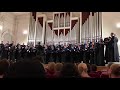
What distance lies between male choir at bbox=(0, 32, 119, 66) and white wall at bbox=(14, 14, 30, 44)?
10.5 feet

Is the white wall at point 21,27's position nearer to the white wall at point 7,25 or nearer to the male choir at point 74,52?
the white wall at point 7,25

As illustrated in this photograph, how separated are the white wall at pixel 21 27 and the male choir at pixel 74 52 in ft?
10.5

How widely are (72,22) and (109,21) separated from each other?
280 centimetres

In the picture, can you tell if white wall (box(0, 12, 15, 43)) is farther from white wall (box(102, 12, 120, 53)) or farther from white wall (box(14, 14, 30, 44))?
white wall (box(102, 12, 120, 53))

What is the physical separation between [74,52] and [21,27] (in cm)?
536

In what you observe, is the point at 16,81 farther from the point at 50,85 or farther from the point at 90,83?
the point at 90,83

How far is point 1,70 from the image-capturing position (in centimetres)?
164

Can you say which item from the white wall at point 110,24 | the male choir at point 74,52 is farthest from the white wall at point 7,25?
the white wall at point 110,24

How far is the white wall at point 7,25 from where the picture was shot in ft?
37.9

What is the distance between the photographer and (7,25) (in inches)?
475

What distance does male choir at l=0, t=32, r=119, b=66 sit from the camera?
286 inches

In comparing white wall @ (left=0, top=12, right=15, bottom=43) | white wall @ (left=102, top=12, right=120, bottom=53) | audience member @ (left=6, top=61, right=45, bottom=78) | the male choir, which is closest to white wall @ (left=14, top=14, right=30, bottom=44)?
white wall @ (left=0, top=12, right=15, bottom=43)
